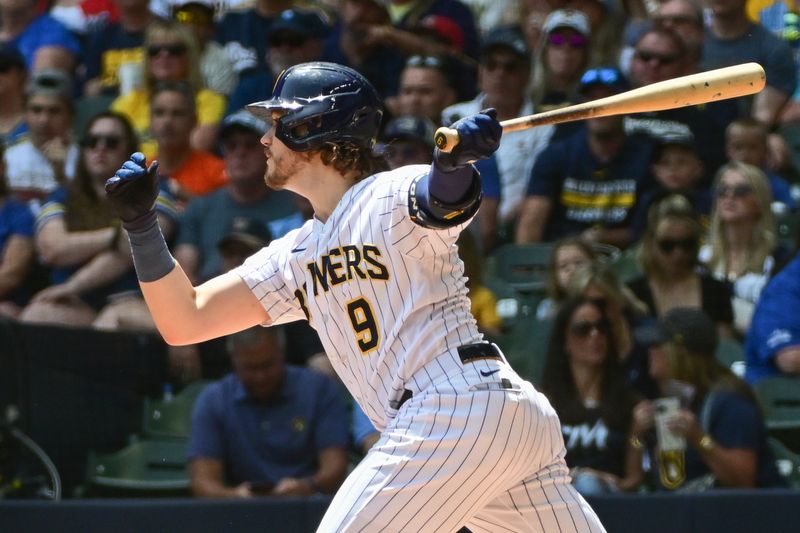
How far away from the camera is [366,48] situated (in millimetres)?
6621

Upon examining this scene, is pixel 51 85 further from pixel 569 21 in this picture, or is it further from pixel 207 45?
pixel 569 21

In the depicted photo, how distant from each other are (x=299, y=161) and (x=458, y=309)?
537 millimetres

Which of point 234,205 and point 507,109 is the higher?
point 507,109

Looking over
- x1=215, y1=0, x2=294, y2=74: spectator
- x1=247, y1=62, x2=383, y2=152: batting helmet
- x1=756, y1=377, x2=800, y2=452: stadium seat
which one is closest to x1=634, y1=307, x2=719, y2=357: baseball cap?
x1=756, y1=377, x2=800, y2=452: stadium seat

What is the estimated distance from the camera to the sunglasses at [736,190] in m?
5.53

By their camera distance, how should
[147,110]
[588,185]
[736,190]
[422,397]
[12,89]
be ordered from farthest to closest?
[12,89] → [147,110] → [588,185] → [736,190] → [422,397]

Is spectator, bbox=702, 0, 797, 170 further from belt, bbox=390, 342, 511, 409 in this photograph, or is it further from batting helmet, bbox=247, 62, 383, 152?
belt, bbox=390, 342, 511, 409

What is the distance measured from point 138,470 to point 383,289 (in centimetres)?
271

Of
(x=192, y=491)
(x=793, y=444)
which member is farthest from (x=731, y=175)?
(x=192, y=491)

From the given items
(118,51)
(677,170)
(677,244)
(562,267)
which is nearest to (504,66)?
(677,170)

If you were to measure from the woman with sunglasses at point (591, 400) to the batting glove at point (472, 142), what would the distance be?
2.46 meters

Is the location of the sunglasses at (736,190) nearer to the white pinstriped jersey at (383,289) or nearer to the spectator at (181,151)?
the spectator at (181,151)

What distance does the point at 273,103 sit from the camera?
3262 millimetres

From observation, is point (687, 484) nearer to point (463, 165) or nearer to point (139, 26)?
point (463, 165)
